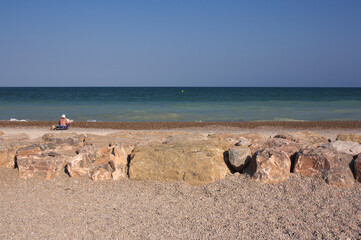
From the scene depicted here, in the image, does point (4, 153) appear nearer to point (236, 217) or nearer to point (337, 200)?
point (236, 217)

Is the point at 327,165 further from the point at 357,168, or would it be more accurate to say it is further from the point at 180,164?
the point at 180,164

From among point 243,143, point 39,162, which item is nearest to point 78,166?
point 39,162

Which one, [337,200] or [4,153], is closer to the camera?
[337,200]

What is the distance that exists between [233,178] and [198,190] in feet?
2.66

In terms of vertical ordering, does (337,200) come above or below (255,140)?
below

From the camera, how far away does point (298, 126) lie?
1775 cm

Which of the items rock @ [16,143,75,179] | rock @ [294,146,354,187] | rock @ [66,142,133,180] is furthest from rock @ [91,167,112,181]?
rock @ [294,146,354,187]

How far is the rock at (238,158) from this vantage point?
262 inches

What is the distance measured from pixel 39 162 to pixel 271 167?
15.0 ft

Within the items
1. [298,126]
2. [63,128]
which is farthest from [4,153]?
[298,126]

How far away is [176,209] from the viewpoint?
532 centimetres

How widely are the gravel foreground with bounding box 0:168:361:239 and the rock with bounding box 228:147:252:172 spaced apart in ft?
0.74

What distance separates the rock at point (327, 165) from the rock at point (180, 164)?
56.5 inches

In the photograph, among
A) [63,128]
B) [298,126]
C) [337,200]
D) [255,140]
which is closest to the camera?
[337,200]
